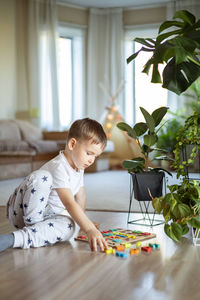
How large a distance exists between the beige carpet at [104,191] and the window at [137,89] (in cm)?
189

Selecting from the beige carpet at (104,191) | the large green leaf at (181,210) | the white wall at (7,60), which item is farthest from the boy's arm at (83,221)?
the white wall at (7,60)

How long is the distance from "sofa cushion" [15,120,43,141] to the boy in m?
3.98

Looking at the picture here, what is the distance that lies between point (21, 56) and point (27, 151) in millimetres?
2140

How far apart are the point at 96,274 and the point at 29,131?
4736 millimetres

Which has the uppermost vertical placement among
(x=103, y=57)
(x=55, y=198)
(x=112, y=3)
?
(x=112, y=3)

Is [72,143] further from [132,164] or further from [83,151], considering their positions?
[132,164]

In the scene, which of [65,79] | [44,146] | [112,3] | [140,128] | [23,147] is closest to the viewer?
[140,128]

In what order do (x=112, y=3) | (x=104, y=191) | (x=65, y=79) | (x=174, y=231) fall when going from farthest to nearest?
(x=65, y=79) → (x=112, y=3) → (x=104, y=191) → (x=174, y=231)

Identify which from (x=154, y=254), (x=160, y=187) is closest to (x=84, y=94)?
(x=160, y=187)

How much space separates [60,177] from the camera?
1.97 metres

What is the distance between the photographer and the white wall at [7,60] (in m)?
6.49

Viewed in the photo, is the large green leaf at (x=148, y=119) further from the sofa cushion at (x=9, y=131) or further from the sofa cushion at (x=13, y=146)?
the sofa cushion at (x=9, y=131)

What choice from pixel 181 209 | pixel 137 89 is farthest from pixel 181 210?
pixel 137 89

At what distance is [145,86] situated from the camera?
24.6 feet
